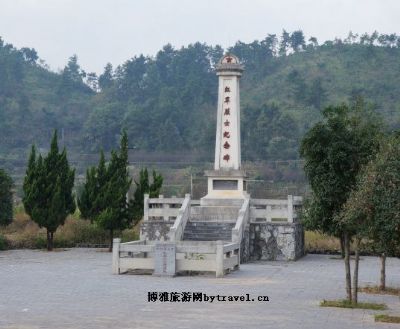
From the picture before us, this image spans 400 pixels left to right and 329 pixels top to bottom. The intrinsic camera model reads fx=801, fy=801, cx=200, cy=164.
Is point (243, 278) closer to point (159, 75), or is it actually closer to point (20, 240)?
point (20, 240)

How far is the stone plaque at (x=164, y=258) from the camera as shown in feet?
72.1

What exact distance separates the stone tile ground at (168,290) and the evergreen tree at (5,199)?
4.85m

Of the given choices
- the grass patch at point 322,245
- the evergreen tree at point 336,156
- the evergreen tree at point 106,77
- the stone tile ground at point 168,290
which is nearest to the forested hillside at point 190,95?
the evergreen tree at point 106,77

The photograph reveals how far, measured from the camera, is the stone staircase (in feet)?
89.4

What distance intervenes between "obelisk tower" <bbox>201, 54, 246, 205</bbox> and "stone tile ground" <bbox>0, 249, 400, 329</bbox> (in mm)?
3979

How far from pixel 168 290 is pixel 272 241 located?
10.7 m

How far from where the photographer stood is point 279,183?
6166cm

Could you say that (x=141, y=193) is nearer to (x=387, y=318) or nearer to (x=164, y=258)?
(x=164, y=258)

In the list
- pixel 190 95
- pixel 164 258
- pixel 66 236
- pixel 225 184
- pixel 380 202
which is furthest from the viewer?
pixel 190 95

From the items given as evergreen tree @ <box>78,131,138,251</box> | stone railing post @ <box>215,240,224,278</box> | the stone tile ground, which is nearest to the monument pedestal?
evergreen tree @ <box>78,131,138,251</box>

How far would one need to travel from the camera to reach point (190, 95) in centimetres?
8906

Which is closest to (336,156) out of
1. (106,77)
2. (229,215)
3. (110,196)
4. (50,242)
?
(229,215)

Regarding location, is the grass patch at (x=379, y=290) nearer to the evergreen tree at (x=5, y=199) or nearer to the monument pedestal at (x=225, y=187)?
the monument pedestal at (x=225, y=187)

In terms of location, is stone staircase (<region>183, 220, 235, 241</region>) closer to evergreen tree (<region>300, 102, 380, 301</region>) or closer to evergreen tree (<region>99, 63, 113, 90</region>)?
evergreen tree (<region>300, 102, 380, 301</region>)
